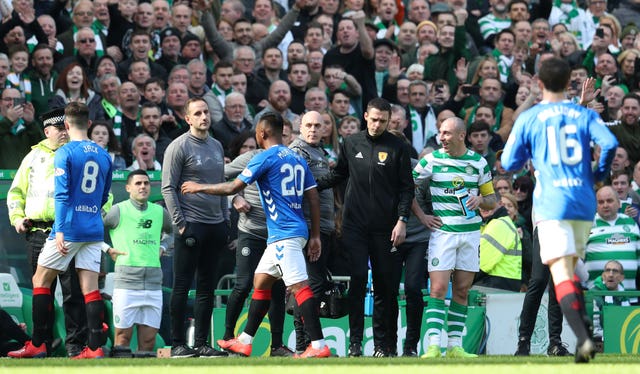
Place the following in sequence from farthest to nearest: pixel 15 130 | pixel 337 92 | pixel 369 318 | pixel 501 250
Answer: pixel 337 92, pixel 15 130, pixel 501 250, pixel 369 318

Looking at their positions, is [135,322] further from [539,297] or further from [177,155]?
[539,297]

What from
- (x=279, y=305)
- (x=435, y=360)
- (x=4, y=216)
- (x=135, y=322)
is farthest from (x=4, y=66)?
(x=435, y=360)

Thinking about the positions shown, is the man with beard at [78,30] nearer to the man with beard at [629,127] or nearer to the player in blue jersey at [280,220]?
the player in blue jersey at [280,220]

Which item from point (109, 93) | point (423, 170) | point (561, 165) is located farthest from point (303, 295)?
point (109, 93)

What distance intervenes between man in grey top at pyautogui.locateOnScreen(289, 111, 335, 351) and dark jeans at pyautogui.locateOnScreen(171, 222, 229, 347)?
92 cm

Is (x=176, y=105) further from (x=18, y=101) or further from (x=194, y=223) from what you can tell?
(x=194, y=223)

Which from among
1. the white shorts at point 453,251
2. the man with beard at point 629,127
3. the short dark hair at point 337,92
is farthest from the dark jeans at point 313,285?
the man with beard at point 629,127

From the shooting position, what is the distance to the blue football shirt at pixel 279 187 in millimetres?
11859

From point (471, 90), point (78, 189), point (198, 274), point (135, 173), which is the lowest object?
point (198, 274)

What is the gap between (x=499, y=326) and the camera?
15.0m

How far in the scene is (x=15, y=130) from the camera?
1584cm

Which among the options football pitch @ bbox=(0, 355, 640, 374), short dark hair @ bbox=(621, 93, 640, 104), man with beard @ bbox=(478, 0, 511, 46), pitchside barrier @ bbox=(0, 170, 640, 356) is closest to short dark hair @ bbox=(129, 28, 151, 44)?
pitchside barrier @ bbox=(0, 170, 640, 356)

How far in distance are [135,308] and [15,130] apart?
3329 millimetres

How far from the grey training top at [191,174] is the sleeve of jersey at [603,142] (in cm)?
427
